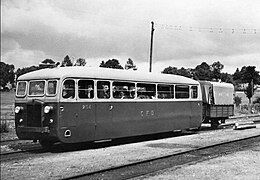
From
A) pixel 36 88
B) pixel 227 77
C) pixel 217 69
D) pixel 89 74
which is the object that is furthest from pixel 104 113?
pixel 217 69

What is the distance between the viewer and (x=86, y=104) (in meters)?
12.0

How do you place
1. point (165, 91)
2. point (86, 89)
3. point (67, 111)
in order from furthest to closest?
1. point (165, 91)
2. point (86, 89)
3. point (67, 111)

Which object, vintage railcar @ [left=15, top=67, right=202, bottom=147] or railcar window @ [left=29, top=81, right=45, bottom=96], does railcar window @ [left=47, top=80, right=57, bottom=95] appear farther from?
railcar window @ [left=29, top=81, right=45, bottom=96]

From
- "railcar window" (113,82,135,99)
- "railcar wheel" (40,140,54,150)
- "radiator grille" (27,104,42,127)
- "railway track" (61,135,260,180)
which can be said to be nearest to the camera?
"railway track" (61,135,260,180)

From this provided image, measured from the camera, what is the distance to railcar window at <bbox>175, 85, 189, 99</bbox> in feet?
52.7

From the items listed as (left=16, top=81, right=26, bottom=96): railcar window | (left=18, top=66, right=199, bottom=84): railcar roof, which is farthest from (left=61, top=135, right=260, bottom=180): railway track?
(left=16, top=81, right=26, bottom=96): railcar window

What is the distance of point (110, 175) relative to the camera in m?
7.99

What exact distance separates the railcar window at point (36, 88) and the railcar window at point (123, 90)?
2.51m

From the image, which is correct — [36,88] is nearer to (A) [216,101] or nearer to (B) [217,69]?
(B) [217,69]

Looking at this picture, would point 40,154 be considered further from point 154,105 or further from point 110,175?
point 154,105

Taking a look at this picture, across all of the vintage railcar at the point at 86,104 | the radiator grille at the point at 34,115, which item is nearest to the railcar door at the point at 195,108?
the vintage railcar at the point at 86,104

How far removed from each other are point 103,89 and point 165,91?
3664 millimetres

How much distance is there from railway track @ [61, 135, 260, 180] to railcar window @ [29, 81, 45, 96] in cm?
462

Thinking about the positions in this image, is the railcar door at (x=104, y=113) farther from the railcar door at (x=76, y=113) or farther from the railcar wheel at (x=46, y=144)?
the railcar wheel at (x=46, y=144)
